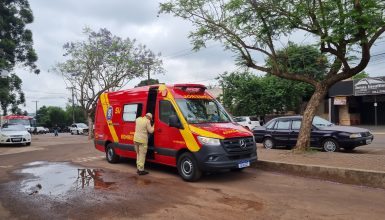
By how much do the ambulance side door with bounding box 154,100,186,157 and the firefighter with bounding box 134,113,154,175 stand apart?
9.7 inches

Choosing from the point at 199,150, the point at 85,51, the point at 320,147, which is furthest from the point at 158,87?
the point at 85,51

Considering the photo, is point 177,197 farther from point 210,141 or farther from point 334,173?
point 334,173

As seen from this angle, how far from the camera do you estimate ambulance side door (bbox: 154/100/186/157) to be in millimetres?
9398

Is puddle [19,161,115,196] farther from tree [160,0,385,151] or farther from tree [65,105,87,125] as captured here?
tree [65,105,87,125]

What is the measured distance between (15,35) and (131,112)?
19.7 metres

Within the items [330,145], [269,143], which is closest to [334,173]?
[330,145]

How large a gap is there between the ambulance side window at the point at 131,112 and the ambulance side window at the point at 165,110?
108 centimetres

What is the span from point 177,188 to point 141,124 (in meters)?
2.40

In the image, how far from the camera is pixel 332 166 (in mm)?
9453

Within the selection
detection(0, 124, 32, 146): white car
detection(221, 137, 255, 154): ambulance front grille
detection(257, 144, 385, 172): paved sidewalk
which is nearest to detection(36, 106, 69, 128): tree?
detection(0, 124, 32, 146): white car

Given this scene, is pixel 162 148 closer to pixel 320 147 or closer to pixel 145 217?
pixel 145 217

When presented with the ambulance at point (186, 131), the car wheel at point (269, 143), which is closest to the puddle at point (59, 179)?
the ambulance at point (186, 131)

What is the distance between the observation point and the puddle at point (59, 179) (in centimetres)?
850

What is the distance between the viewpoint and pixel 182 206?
6.82 meters
